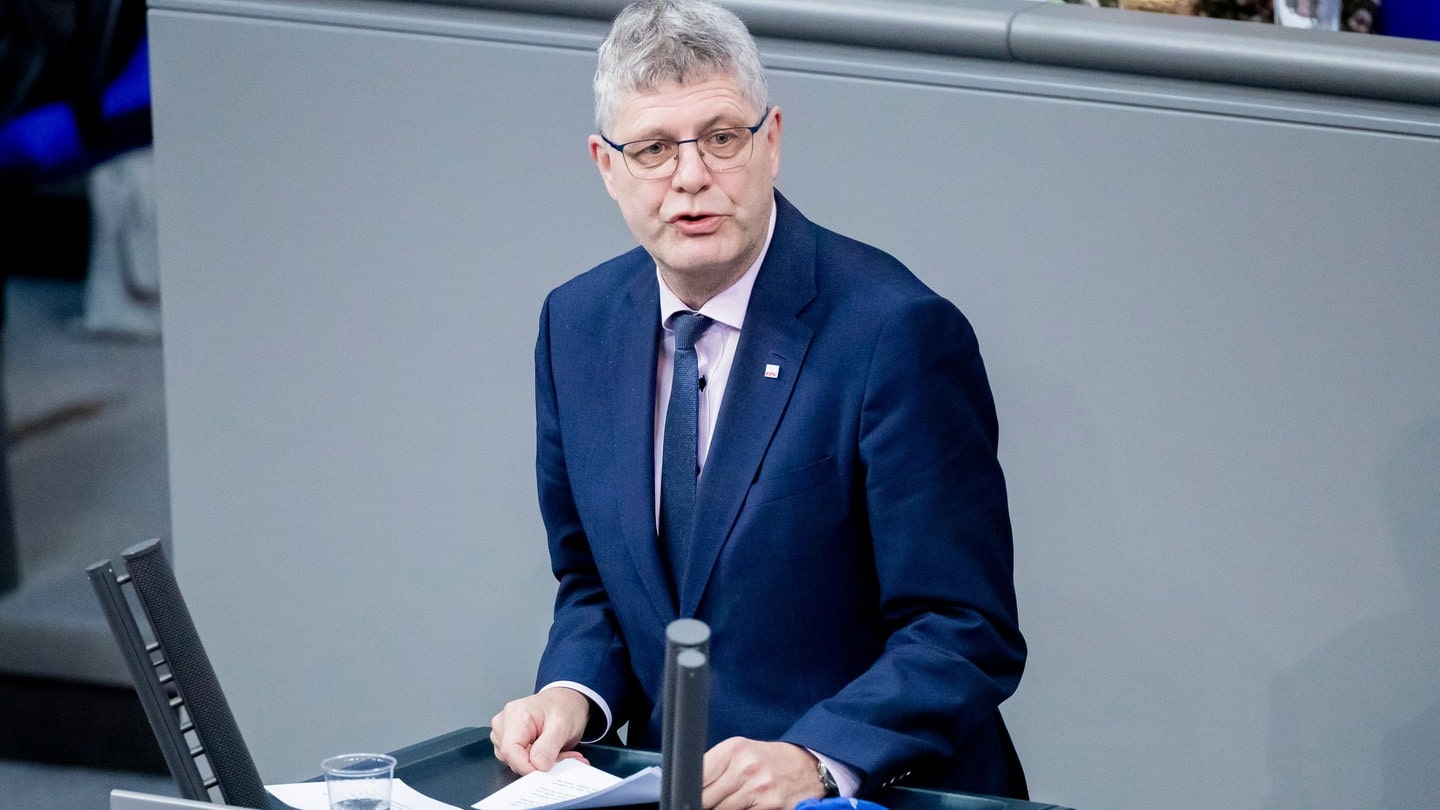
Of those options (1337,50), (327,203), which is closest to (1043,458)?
(1337,50)

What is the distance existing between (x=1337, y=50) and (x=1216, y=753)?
1.04 metres

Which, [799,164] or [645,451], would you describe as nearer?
[645,451]

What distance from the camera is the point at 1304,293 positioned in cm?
247

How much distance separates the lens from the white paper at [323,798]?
1.75m

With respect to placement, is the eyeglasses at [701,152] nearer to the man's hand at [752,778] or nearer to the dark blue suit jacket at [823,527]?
the dark blue suit jacket at [823,527]

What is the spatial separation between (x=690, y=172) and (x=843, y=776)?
0.68 m

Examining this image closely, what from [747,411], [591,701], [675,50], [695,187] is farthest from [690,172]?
[591,701]

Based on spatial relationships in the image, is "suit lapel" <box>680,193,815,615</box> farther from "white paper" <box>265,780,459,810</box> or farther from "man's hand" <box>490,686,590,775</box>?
"white paper" <box>265,780,459,810</box>

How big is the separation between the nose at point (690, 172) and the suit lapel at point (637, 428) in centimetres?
22

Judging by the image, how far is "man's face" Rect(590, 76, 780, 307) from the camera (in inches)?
76.2

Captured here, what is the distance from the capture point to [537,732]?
76.2 inches

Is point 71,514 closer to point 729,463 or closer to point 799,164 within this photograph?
point 799,164

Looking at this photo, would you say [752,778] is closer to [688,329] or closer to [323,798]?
[323,798]

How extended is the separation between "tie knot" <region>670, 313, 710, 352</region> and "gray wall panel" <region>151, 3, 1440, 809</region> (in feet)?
2.18
